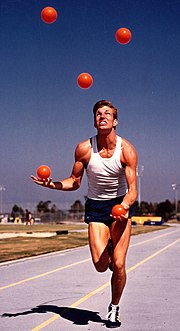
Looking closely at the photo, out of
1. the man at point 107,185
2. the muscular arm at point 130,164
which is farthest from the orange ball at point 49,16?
the muscular arm at point 130,164

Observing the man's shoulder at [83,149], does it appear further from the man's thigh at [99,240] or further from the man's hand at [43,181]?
the man's thigh at [99,240]

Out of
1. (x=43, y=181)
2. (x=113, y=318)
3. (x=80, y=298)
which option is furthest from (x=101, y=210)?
(x=80, y=298)

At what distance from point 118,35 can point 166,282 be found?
5877mm

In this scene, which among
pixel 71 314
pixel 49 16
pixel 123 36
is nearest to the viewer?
pixel 71 314

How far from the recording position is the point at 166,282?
12859 mm

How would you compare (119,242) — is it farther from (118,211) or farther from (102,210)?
(118,211)

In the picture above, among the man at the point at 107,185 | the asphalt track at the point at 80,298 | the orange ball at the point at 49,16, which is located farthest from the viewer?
the orange ball at the point at 49,16

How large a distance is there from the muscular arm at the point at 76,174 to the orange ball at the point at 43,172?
0.90 feet

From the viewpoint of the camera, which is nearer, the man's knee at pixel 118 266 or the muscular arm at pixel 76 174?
the man's knee at pixel 118 266

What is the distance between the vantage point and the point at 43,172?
7293 millimetres

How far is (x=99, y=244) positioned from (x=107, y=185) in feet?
2.39

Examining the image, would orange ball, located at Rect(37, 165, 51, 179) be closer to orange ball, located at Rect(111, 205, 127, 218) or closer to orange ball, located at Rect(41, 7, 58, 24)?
orange ball, located at Rect(111, 205, 127, 218)

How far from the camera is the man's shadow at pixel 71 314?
830 cm

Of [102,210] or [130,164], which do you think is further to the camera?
[102,210]
